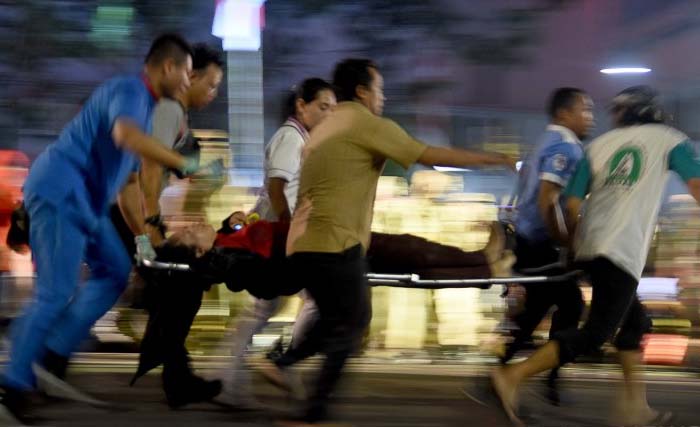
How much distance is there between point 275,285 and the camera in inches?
207

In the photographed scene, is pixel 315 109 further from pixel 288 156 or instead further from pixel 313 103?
pixel 288 156

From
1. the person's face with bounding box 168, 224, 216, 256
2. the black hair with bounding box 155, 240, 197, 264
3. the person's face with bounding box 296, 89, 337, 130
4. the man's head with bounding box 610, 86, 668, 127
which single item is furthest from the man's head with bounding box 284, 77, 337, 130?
the man's head with bounding box 610, 86, 668, 127

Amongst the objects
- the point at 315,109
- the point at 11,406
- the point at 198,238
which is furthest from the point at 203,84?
the point at 11,406

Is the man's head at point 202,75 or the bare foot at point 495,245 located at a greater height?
the man's head at point 202,75

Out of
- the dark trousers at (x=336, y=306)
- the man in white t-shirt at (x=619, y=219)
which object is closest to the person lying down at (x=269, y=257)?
the dark trousers at (x=336, y=306)

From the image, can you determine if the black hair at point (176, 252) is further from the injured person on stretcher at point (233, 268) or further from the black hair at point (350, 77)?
the black hair at point (350, 77)

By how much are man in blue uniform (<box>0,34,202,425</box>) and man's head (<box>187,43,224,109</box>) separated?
1.18 ft

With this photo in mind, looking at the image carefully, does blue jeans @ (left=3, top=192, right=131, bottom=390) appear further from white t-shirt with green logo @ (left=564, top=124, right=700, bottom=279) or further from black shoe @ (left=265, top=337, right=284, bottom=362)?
white t-shirt with green logo @ (left=564, top=124, right=700, bottom=279)

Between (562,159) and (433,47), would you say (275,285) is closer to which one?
(562,159)

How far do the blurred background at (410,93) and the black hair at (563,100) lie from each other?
1.37 meters

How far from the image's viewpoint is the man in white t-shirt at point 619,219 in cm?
521

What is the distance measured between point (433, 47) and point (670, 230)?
2.21 m

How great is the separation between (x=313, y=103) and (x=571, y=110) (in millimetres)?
1314

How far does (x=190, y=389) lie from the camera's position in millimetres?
5617
